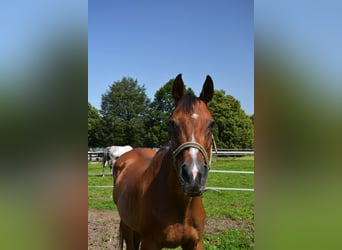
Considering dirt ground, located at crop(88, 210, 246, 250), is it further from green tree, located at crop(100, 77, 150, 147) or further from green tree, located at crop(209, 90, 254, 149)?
green tree, located at crop(209, 90, 254, 149)

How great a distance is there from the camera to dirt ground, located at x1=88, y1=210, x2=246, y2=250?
2.66 m

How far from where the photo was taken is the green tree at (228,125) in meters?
1.57

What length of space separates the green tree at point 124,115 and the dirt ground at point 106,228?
1.02 m

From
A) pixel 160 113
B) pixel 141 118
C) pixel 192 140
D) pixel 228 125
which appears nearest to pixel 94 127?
pixel 141 118

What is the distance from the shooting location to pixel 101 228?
10.0ft

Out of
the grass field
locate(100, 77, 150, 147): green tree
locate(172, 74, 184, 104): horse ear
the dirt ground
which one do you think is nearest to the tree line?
locate(100, 77, 150, 147): green tree

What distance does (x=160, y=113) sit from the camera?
2.08 m

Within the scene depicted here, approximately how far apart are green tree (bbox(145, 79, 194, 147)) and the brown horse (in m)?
0.47

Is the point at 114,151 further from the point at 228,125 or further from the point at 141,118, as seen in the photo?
the point at 228,125

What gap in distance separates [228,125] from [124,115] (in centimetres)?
102
